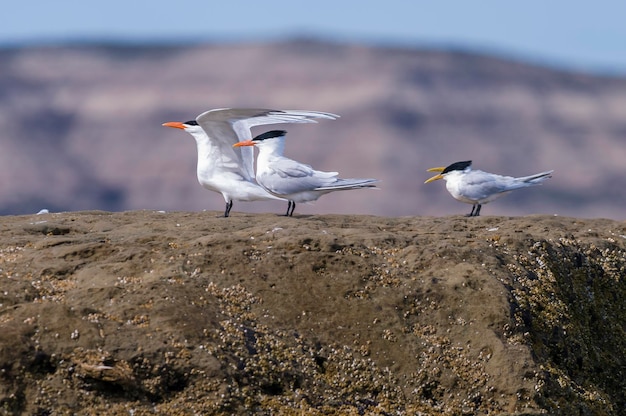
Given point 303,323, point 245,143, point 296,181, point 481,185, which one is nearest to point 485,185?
point 481,185

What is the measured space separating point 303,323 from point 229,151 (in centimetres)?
572

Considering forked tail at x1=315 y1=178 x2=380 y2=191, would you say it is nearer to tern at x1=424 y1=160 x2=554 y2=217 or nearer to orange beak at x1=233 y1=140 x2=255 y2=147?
orange beak at x1=233 y1=140 x2=255 y2=147

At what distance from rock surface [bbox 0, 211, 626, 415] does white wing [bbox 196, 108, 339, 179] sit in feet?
9.93

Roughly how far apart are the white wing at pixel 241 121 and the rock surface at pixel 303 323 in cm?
303

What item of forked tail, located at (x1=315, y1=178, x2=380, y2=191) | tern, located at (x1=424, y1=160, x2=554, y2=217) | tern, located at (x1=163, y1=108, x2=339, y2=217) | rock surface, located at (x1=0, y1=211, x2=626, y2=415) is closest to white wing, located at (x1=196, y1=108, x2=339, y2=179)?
tern, located at (x1=163, y1=108, x2=339, y2=217)

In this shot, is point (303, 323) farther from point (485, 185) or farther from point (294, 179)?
point (485, 185)

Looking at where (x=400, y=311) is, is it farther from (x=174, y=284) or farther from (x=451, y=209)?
(x=451, y=209)

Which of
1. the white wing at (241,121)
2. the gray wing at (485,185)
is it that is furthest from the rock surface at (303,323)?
the gray wing at (485,185)

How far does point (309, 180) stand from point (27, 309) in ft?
17.5

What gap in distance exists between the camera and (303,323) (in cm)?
851

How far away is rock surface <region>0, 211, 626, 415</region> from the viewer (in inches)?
304

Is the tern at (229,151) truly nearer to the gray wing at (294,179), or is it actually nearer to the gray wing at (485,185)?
the gray wing at (294,179)

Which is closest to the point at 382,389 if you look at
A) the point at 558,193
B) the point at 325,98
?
the point at 558,193

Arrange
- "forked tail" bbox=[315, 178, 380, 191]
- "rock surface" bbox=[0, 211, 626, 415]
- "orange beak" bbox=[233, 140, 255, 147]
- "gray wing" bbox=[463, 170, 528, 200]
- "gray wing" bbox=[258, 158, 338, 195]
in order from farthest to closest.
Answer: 1. "gray wing" bbox=[463, 170, 528, 200]
2. "orange beak" bbox=[233, 140, 255, 147]
3. "gray wing" bbox=[258, 158, 338, 195]
4. "forked tail" bbox=[315, 178, 380, 191]
5. "rock surface" bbox=[0, 211, 626, 415]
